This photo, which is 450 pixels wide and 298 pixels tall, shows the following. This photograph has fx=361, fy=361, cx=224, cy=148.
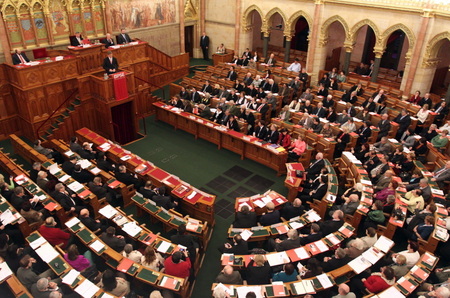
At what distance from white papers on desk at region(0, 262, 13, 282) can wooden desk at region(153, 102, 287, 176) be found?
28.8 feet

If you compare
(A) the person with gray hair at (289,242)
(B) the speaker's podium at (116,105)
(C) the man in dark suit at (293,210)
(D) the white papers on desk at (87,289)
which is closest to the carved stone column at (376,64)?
(C) the man in dark suit at (293,210)

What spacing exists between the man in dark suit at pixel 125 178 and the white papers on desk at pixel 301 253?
557 centimetres

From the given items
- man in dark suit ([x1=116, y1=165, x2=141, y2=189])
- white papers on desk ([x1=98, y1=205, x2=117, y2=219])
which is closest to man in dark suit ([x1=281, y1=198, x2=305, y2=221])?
white papers on desk ([x1=98, y1=205, x2=117, y2=219])

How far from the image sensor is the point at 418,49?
1653 centimetres

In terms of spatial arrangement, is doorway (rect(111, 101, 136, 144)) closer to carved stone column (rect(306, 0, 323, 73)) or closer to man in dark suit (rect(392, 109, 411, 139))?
carved stone column (rect(306, 0, 323, 73))

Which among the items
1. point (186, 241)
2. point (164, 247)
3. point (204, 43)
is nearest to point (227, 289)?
point (186, 241)

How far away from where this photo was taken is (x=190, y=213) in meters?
10.8

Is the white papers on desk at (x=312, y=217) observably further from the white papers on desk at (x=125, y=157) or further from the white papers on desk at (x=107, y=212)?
the white papers on desk at (x=125, y=157)

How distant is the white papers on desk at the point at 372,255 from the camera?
8.11 m

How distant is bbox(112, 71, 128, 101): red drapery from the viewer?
14787mm

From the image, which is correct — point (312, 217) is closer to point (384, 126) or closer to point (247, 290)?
point (247, 290)

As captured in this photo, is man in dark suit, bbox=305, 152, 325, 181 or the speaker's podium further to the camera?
the speaker's podium

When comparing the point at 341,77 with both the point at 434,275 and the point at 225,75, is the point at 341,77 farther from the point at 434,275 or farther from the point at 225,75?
the point at 434,275

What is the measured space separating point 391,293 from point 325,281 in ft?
4.18
